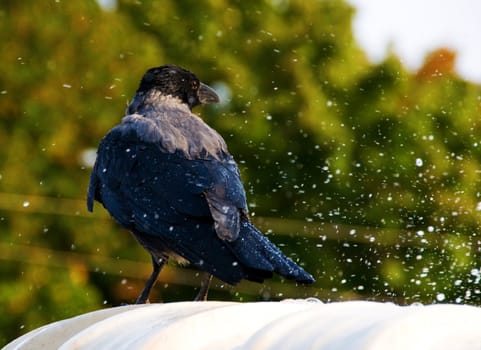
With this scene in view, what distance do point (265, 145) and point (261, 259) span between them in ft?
34.1

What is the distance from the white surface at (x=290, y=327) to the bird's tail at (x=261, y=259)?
6.73 feet

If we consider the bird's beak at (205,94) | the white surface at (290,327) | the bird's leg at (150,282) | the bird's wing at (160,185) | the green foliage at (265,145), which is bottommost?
the green foliage at (265,145)

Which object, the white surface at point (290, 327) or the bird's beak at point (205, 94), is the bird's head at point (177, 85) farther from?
the white surface at point (290, 327)

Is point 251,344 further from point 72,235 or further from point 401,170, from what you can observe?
point 72,235

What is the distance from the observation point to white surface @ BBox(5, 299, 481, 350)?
186 centimetres

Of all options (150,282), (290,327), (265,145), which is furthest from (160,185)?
(265,145)

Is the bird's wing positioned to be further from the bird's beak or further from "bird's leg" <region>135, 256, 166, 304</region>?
the bird's beak

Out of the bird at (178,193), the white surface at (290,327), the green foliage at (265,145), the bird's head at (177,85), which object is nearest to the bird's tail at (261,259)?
the bird at (178,193)

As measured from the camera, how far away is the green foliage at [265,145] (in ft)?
48.4

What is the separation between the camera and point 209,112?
15328mm

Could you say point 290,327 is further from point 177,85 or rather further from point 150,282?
point 177,85

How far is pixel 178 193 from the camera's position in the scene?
5492mm

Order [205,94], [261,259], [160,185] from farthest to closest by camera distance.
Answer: [205,94] → [160,185] → [261,259]

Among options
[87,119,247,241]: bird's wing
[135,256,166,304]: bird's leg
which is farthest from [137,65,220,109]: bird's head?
[135,256,166,304]: bird's leg
